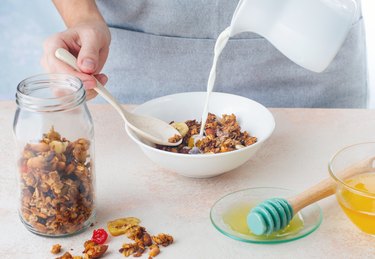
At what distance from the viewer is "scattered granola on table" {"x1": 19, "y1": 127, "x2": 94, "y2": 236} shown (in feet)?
3.25

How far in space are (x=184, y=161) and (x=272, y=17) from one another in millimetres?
259

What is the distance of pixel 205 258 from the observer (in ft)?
3.18

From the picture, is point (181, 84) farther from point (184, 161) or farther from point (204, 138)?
point (184, 161)

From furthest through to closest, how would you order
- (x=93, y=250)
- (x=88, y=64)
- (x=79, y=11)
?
(x=79, y=11), (x=88, y=64), (x=93, y=250)

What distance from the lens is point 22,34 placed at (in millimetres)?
3264

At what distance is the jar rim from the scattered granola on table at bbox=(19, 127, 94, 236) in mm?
49

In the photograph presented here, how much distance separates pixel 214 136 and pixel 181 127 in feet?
0.22

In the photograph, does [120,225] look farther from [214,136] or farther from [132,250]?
[214,136]

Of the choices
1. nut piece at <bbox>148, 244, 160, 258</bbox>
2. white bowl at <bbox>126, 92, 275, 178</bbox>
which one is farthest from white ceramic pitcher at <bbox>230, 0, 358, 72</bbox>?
nut piece at <bbox>148, 244, 160, 258</bbox>

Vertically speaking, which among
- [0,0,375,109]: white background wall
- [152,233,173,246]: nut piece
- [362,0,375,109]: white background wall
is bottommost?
[0,0,375,109]: white background wall

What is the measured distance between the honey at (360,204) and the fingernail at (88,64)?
1.52 feet

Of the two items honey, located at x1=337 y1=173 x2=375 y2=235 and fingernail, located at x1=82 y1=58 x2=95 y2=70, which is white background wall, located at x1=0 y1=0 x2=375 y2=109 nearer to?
fingernail, located at x1=82 y1=58 x2=95 y2=70

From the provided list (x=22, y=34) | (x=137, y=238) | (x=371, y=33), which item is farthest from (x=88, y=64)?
(x=22, y=34)

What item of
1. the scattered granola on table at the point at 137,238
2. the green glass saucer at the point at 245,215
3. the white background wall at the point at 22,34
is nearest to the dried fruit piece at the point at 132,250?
the scattered granola on table at the point at 137,238
